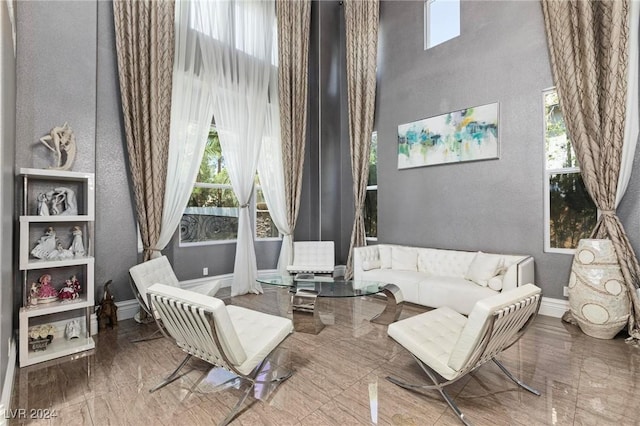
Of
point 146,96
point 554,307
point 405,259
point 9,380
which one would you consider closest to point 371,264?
point 405,259

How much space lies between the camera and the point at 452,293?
380cm

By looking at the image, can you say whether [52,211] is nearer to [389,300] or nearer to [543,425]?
→ [389,300]

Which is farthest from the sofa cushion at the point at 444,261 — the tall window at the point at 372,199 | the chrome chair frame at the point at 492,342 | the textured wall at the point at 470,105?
the chrome chair frame at the point at 492,342

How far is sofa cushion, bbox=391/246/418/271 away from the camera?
4.79 metres

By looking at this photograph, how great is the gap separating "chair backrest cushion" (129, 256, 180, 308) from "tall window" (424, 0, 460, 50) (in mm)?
4988

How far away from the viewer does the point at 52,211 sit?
2971 millimetres

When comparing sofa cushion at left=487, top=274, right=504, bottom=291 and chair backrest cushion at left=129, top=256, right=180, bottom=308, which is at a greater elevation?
chair backrest cushion at left=129, top=256, right=180, bottom=308

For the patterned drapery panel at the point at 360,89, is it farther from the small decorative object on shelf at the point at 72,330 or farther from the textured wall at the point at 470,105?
the small decorative object on shelf at the point at 72,330

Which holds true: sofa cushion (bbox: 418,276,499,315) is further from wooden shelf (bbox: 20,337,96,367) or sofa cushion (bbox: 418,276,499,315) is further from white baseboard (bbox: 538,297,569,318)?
wooden shelf (bbox: 20,337,96,367)

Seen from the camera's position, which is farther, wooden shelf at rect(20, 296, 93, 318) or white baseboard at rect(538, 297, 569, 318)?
white baseboard at rect(538, 297, 569, 318)

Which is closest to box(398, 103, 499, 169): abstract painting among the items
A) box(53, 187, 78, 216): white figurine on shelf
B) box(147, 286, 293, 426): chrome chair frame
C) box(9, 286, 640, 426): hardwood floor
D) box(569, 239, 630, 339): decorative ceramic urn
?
box(569, 239, 630, 339): decorative ceramic urn

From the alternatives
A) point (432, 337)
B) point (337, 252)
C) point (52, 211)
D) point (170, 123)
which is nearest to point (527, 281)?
point (432, 337)

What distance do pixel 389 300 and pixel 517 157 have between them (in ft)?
8.48

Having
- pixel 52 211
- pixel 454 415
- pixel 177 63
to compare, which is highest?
pixel 177 63
